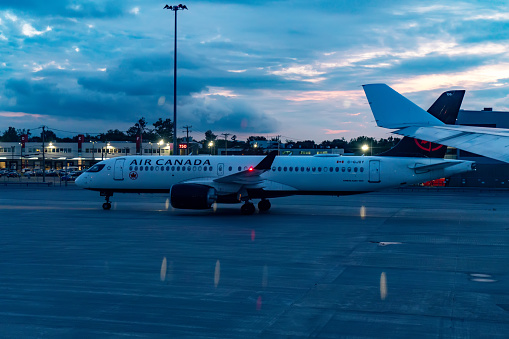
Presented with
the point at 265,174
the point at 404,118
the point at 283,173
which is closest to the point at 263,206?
the point at 265,174

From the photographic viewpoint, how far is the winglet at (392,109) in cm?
1302

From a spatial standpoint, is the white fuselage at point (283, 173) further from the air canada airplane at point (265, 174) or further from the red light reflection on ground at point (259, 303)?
the red light reflection on ground at point (259, 303)

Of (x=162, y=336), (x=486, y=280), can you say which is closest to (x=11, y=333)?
(x=162, y=336)

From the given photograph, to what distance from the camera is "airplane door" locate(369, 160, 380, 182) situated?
28.8 meters

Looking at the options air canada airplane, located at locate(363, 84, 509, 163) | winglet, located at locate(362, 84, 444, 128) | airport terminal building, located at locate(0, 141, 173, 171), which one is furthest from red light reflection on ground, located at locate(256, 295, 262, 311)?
airport terminal building, located at locate(0, 141, 173, 171)

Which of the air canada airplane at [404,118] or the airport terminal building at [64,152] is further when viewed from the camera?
the airport terminal building at [64,152]

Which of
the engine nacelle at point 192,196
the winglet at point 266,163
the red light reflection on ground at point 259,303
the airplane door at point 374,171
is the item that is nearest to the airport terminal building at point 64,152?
the engine nacelle at point 192,196

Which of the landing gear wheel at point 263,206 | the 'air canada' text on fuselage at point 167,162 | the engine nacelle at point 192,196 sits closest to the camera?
the engine nacelle at point 192,196

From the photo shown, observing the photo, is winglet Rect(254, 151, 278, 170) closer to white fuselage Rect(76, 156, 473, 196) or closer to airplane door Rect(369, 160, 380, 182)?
white fuselage Rect(76, 156, 473, 196)

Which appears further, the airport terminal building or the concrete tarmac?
the airport terminal building

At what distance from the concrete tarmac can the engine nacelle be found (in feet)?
10.8

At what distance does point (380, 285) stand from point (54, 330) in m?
7.27

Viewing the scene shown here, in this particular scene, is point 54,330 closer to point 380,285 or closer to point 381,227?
point 380,285

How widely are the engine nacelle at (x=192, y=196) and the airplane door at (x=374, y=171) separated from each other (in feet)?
30.3
